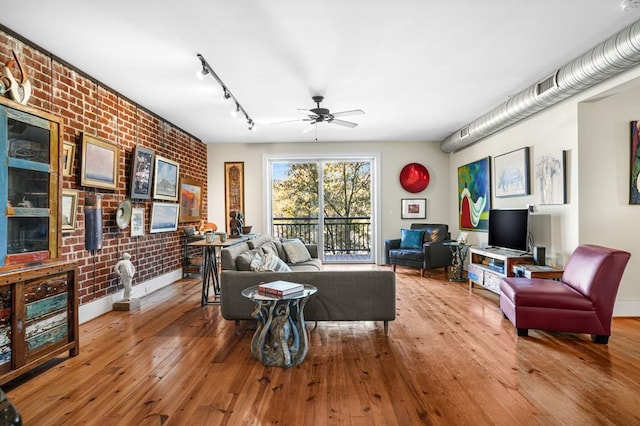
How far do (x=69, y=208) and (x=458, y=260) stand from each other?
5.35 metres

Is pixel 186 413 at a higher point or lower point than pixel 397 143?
lower

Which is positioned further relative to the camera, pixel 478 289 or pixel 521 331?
pixel 478 289

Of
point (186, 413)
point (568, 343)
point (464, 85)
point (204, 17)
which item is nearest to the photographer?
point (186, 413)

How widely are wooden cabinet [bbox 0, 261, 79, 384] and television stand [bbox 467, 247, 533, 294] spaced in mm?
4319

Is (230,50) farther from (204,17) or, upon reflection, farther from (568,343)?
(568,343)

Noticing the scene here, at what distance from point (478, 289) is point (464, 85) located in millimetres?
2870

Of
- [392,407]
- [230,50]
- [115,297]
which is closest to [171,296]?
[115,297]

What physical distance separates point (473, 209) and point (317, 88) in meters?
3.62

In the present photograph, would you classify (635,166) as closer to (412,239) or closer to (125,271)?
(412,239)

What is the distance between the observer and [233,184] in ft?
22.6

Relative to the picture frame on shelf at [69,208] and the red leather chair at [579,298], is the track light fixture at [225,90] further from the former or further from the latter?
the red leather chair at [579,298]

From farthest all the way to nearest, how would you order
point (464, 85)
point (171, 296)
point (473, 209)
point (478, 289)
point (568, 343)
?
1. point (473, 209)
2. point (478, 289)
3. point (171, 296)
4. point (464, 85)
5. point (568, 343)

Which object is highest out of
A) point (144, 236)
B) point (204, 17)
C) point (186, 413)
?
point (204, 17)

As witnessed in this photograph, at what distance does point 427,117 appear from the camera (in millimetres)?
5152
